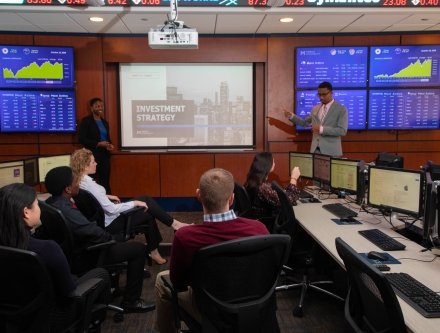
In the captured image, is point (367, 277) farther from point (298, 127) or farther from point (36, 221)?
point (298, 127)

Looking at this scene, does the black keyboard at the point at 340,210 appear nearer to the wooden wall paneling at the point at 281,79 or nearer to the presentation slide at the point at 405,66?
the wooden wall paneling at the point at 281,79

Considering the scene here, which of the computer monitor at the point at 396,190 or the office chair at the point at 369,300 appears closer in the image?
the office chair at the point at 369,300

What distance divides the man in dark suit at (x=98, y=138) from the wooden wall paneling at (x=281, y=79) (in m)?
2.35

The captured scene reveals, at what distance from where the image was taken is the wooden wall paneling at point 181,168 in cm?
566

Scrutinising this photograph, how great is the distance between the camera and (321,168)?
12.9 feet

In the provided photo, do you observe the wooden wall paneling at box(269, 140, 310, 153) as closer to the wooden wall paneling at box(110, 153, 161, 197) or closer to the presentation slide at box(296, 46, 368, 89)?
the presentation slide at box(296, 46, 368, 89)

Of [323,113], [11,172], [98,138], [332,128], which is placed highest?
[323,113]

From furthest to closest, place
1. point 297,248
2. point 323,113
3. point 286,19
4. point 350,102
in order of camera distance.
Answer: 1. point 350,102
2. point 286,19
3. point 323,113
4. point 297,248

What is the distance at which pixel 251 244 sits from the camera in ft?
4.95

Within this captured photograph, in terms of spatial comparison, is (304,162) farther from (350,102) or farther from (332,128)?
(350,102)

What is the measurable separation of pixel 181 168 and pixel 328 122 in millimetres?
2218

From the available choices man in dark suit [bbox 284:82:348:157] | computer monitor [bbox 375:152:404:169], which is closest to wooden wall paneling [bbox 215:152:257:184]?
man in dark suit [bbox 284:82:348:157]

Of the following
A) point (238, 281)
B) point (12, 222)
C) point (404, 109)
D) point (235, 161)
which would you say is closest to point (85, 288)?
point (12, 222)

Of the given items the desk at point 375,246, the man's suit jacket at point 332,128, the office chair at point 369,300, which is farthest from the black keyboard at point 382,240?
the man's suit jacket at point 332,128
